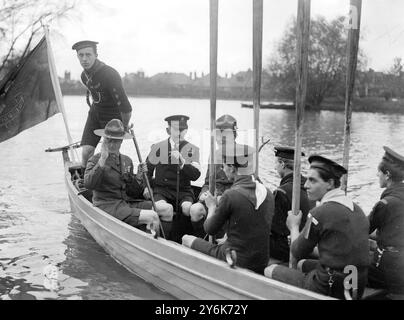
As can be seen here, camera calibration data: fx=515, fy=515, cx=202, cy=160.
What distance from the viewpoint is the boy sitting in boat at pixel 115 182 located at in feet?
18.7

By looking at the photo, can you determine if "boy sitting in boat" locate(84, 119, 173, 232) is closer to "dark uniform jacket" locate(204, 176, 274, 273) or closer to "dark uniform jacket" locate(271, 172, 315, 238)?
"dark uniform jacket" locate(271, 172, 315, 238)

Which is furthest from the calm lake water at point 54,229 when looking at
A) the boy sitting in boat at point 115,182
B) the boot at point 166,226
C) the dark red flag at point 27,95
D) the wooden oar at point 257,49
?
the dark red flag at point 27,95

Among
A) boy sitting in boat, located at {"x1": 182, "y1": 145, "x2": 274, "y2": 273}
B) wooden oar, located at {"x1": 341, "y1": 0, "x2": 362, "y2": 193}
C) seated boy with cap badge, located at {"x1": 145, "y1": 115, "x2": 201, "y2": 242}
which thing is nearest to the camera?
boy sitting in boat, located at {"x1": 182, "y1": 145, "x2": 274, "y2": 273}

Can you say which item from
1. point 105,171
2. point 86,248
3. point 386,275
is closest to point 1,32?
point 86,248

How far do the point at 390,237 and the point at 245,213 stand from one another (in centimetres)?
125

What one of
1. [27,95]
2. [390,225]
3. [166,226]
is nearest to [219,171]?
[166,226]

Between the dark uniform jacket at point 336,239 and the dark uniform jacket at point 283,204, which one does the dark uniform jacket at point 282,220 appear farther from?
the dark uniform jacket at point 336,239

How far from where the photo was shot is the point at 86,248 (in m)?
7.60

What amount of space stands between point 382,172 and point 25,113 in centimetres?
650

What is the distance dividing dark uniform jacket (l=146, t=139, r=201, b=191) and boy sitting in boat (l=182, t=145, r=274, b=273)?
2064 mm

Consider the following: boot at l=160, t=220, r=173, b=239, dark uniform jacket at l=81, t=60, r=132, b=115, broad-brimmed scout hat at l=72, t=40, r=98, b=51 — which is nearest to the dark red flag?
dark uniform jacket at l=81, t=60, r=132, b=115

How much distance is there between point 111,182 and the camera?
6012 millimetres

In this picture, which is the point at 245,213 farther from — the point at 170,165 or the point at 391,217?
the point at 170,165

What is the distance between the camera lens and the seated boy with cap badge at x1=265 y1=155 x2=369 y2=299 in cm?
369
